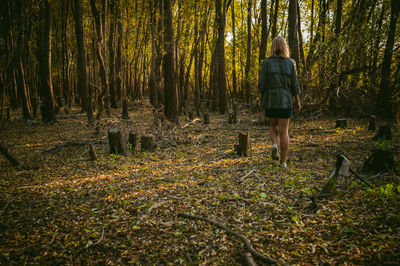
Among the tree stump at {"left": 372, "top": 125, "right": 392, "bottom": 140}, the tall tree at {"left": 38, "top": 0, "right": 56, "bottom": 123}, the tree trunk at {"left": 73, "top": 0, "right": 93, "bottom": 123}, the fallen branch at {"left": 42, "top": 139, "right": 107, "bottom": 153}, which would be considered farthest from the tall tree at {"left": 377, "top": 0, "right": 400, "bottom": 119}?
the tall tree at {"left": 38, "top": 0, "right": 56, "bottom": 123}

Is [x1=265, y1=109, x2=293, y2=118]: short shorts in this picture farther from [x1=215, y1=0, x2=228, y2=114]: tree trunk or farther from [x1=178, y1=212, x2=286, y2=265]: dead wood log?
[x1=215, y1=0, x2=228, y2=114]: tree trunk

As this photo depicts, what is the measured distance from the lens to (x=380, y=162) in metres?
3.43

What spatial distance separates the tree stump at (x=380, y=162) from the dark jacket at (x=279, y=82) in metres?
1.39

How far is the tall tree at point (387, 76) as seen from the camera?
618 cm

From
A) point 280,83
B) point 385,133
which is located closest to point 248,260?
point 280,83

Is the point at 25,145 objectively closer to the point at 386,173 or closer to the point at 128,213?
the point at 128,213

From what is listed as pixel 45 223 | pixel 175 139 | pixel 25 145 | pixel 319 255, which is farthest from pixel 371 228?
pixel 25 145

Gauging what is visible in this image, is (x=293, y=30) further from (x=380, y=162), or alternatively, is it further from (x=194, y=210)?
(x=194, y=210)

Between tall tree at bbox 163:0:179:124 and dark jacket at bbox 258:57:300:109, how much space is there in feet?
14.6

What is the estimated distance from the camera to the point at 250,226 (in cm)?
254

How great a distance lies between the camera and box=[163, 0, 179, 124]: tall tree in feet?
25.0

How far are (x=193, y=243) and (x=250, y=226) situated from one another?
0.65 m

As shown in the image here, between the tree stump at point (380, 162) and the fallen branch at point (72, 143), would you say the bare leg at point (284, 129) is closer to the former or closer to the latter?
the tree stump at point (380, 162)

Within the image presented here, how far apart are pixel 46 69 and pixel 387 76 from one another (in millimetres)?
12414
